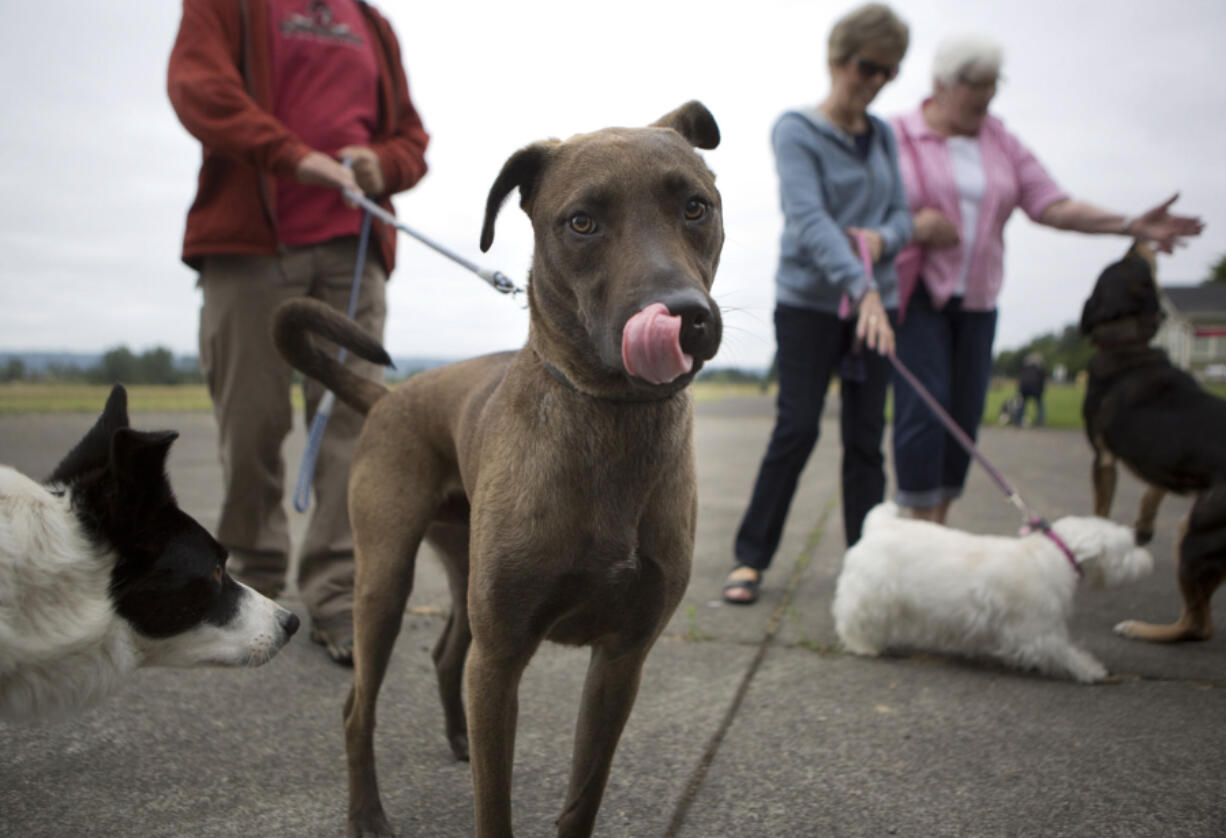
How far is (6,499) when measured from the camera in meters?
1.80

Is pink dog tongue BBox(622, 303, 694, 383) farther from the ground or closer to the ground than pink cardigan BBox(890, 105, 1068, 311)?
closer to the ground

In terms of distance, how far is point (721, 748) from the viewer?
2.67 meters

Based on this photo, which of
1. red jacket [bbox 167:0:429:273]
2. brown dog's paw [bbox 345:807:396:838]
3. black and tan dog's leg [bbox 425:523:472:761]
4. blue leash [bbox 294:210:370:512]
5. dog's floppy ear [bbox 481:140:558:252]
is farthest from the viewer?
red jacket [bbox 167:0:429:273]

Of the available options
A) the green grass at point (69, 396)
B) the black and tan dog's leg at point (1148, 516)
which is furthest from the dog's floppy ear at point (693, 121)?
the black and tan dog's leg at point (1148, 516)

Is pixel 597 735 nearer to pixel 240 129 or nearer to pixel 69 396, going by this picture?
pixel 240 129

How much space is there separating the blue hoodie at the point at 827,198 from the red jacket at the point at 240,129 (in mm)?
1714

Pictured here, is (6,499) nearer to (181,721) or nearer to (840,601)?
(181,721)

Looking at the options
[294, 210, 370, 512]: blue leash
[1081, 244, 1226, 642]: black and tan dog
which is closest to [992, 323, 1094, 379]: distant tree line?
[1081, 244, 1226, 642]: black and tan dog

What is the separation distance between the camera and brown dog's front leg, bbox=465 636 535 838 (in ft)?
5.96

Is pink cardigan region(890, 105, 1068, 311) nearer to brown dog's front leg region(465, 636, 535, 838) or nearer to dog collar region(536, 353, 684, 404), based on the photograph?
dog collar region(536, 353, 684, 404)

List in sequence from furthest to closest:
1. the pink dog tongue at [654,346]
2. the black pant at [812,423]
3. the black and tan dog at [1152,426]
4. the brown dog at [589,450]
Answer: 1. the black pant at [812,423]
2. the black and tan dog at [1152,426]
3. the brown dog at [589,450]
4. the pink dog tongue at [654,346]

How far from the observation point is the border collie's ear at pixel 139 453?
5.82ft

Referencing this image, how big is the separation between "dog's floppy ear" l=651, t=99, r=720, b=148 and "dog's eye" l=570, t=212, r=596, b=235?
59 cm

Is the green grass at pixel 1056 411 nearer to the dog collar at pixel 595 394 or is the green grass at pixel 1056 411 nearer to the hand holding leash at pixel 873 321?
the hand holding leash at pixel 873 321
